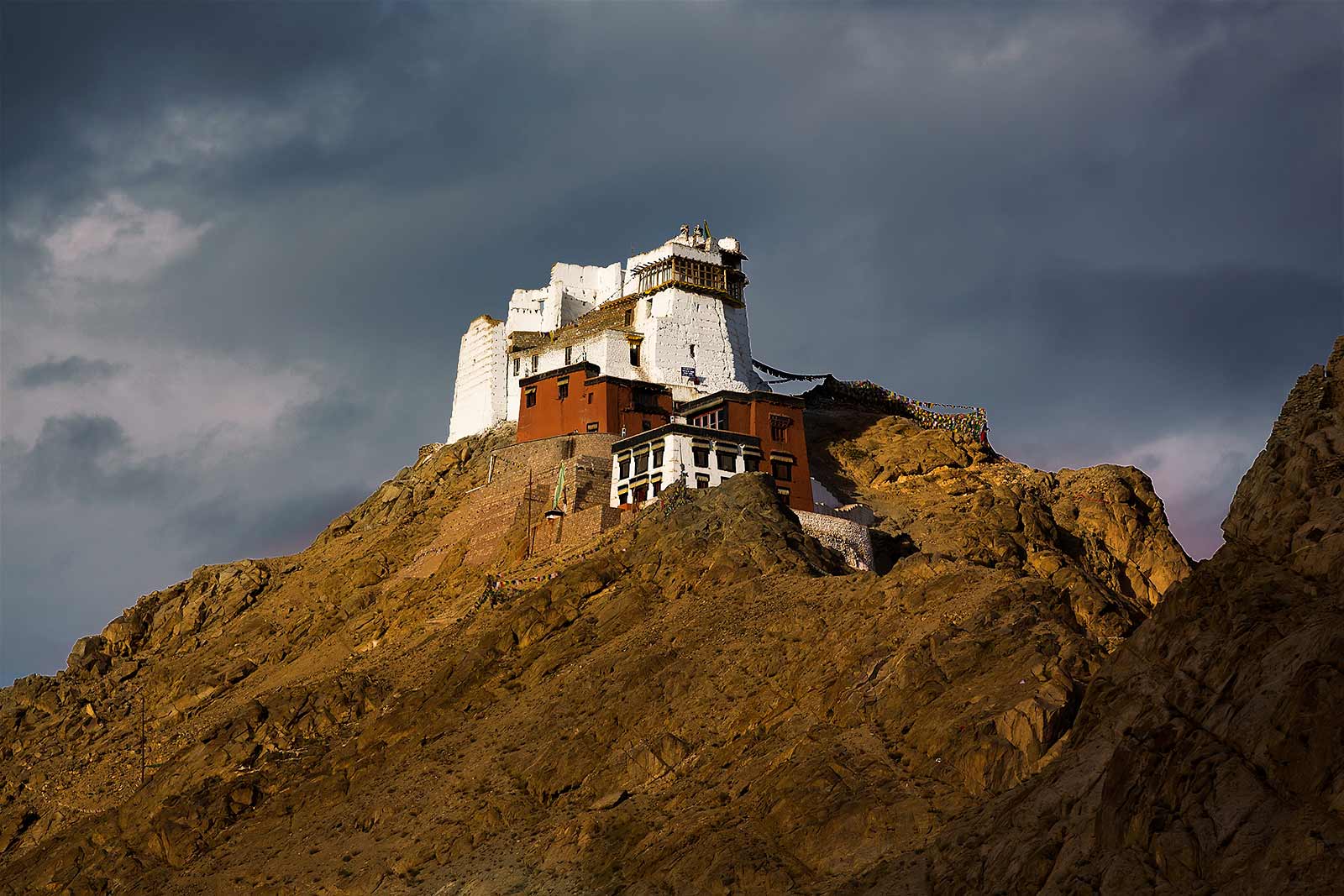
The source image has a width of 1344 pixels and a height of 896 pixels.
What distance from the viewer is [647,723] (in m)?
57.8

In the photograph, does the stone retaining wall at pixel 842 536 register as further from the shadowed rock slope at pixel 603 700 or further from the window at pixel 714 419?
the window at pixel 714 419

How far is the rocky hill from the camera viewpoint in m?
34.7

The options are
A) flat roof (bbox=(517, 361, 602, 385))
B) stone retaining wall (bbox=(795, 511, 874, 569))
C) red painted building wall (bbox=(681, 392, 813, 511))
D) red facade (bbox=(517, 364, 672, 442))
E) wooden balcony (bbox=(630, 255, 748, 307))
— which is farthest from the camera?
wooden balcony (bbox=(630, 255, 748, 307))

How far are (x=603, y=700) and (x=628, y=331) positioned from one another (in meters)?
42.0

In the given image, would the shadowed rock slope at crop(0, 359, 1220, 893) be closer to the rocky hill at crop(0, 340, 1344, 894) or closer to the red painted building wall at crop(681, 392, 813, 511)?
the rocky hill at crop(0, 340, 1344, 894)

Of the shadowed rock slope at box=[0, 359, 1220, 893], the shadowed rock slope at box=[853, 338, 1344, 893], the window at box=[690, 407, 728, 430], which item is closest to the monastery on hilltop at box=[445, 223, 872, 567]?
the window at box=[690, 407, 728, 430]

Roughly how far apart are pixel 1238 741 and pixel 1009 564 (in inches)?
1743

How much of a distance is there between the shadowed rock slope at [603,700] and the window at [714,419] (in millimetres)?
10226

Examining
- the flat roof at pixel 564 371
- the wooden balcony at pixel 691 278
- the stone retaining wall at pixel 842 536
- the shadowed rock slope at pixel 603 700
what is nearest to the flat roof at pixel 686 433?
the shadowed rock slope at pixel 603 700

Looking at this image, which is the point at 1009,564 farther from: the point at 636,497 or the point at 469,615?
the point at 469,615

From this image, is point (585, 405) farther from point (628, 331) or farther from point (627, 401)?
point (628, 331)

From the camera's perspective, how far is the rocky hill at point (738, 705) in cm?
3469

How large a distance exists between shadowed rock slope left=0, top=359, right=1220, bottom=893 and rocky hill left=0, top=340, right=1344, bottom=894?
172 mm

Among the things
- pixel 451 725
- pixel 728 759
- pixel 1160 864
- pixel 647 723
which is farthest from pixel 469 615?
pixel 1160 864
